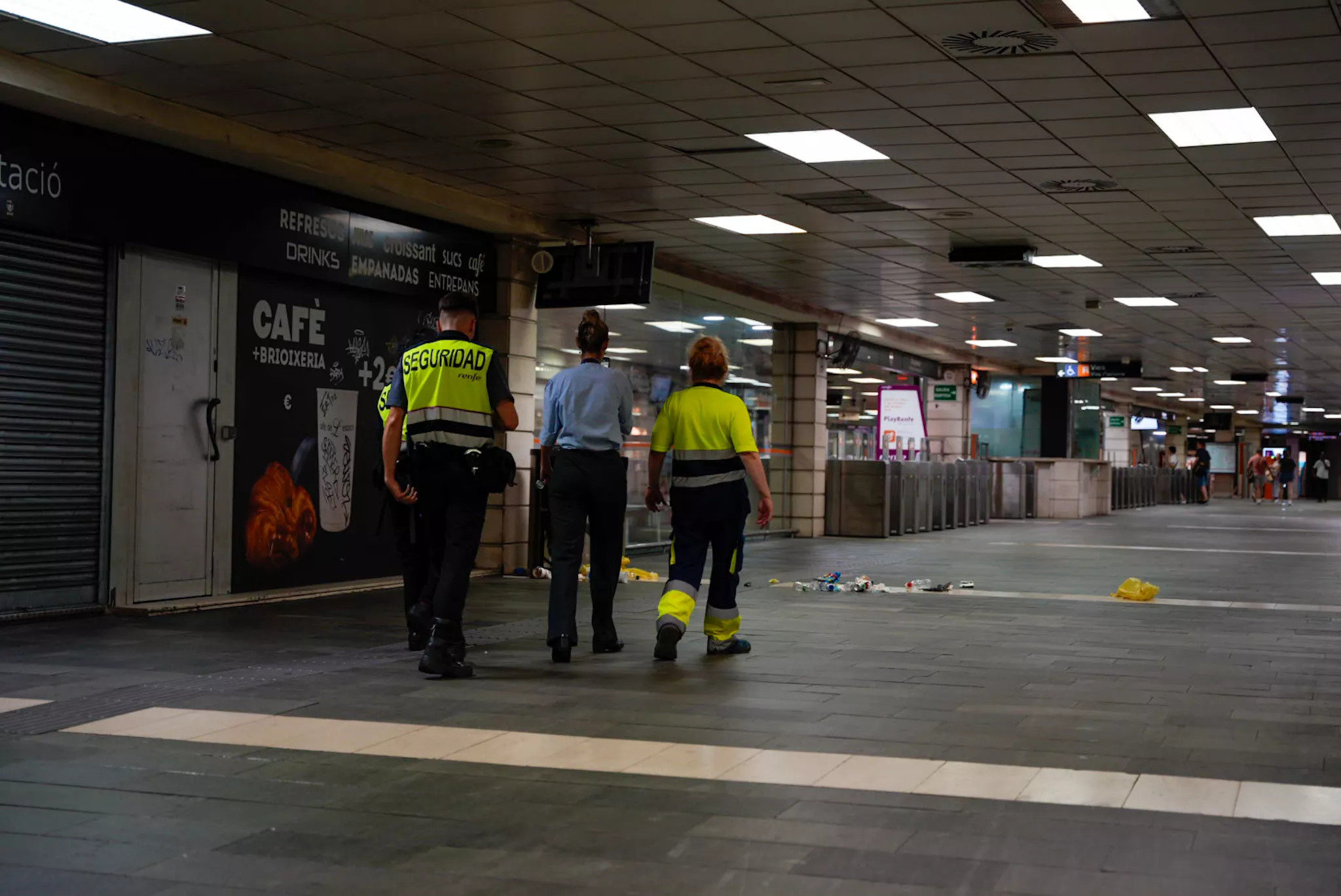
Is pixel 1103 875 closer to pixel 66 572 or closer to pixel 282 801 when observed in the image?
pixel 282 801

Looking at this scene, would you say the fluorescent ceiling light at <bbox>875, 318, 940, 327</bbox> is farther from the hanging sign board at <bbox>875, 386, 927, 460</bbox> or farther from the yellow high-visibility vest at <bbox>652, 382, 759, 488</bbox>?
the yellow high-visibility vest at <bbox>652, 382, 759, 488</bbox>

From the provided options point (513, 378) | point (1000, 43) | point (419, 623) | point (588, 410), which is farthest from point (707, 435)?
point (513, 378)

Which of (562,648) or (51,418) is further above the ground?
(51,418)

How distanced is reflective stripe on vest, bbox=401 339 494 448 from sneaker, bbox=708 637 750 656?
1801 millimetres

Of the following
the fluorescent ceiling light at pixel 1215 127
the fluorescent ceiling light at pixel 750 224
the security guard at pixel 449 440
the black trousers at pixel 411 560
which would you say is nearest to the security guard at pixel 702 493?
the security guard at pixel 449 440

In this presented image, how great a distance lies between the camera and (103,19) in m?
7.29

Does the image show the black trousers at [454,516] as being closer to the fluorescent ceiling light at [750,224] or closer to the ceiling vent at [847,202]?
the ceiling vent at [847,202]

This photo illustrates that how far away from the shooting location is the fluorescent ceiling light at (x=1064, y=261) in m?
14.9

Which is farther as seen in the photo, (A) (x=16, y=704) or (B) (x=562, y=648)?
(B) (x=562, y=648)

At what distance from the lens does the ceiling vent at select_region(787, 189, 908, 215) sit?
1178cm

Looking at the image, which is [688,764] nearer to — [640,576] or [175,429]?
[175,429]

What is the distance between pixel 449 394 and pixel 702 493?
4.89 ft

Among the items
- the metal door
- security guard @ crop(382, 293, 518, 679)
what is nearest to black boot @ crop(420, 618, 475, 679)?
security guard @ crop(382, 293, 518, 679)

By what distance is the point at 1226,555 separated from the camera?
666 inches
